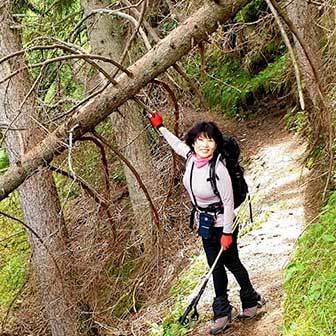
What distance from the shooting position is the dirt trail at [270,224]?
513cm

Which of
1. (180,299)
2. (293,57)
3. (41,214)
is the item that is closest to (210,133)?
(293,57)

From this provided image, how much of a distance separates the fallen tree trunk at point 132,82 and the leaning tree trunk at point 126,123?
3617 millimetres

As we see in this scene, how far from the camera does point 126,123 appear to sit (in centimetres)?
773

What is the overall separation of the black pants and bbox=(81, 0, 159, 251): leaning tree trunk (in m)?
2.49

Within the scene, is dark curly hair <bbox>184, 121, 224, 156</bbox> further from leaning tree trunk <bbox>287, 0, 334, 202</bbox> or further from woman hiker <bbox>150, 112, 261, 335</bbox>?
leaning tree trunk <bbox>287, 0, 334, 202</bbox>

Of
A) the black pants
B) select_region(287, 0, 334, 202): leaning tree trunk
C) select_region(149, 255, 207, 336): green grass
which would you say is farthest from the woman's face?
select_region(149, 255, 207, 336): green grass

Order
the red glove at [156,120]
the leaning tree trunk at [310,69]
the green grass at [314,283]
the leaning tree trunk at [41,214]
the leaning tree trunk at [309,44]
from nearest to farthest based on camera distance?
the green grass at [314,283]
the red glove at [156,120]
the leaning tree trunk at [310,69]
the leaning tree trunk at [309,44]
the leaning tree trunk at [41,214]

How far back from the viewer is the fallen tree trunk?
3.76 m

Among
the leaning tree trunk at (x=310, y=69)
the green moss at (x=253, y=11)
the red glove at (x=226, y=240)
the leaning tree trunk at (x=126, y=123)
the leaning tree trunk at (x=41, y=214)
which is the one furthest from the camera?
the green moss at (x=253, y=11)

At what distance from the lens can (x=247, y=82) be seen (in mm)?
12727

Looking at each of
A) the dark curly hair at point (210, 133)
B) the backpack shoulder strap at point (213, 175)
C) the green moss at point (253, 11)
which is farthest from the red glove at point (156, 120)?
the green moss at point (253, 11)

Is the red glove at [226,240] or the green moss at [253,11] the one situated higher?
the green moss at [253,11]

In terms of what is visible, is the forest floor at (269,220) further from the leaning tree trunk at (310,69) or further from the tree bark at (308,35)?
the tree bark at (308,35)

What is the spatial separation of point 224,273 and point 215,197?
2.61 feet
